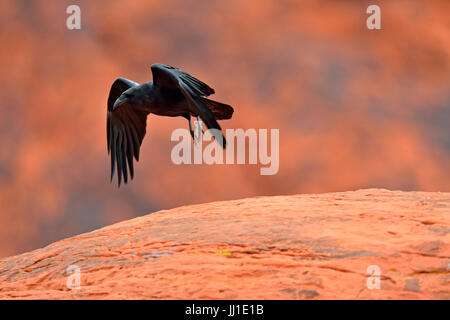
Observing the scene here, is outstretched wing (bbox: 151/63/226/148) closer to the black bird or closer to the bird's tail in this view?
the black bird

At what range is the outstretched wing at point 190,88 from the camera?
312 cm

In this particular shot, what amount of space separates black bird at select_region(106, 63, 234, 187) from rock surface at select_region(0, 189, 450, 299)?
640 millimetres

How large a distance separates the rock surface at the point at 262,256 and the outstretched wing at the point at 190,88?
65 centimetres

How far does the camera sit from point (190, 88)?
11.0 feet

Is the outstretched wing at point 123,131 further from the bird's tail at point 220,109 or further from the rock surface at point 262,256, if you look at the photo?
the rock surface at point 262,256

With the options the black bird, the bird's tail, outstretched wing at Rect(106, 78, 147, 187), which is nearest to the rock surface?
the black bird

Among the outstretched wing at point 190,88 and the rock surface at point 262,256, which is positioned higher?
the outstretched wing at point 190,88

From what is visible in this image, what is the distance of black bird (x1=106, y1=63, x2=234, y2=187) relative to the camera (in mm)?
3279

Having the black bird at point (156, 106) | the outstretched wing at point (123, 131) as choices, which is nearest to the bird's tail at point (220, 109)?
the black bird at point (156, 106)

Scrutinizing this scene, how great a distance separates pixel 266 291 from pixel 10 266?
202 centimetres
